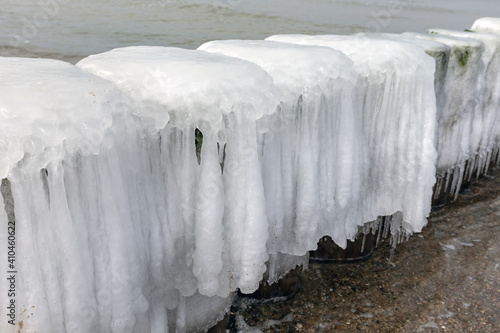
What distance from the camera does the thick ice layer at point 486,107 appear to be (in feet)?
17.1

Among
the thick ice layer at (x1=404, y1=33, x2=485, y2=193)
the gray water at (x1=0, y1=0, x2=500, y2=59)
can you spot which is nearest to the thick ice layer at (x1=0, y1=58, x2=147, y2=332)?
the thick ice layer at (x1=404, y1=33, x2=485, y2=193)

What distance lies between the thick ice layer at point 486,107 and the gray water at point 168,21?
2.98 meters

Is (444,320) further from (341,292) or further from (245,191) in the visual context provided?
(245,191)

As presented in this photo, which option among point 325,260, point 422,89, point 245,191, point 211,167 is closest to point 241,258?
point 245,191

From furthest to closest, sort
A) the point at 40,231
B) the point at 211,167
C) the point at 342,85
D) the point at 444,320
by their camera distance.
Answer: the point at 444,320 < the point at 342,85 < the point at 211,167 < the point at 40,231

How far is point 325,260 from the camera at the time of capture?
12.5 feet

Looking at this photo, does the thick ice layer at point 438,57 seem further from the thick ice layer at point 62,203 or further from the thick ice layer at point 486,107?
the thick ice layer at point 62,203

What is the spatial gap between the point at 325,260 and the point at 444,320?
107 centimetres

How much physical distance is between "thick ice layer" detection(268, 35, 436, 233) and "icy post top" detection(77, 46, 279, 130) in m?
1.26

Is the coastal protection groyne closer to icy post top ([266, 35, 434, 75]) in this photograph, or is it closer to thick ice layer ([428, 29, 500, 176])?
icy post top ([266, 35, 434, 75])

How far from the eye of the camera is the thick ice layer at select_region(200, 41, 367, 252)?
256 centimetres

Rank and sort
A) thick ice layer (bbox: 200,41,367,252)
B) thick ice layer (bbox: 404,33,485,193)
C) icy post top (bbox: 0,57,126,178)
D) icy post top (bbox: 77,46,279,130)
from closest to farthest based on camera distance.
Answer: icy post top (bbox: 0,57,126,178) < icy post top (bbox: 77,46,279,130) < thick ice layer (bbox: 200,41,367,252) < thick ice layer (bbox: 404,33,485,193)

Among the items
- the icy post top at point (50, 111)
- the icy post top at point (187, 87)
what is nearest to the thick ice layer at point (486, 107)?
the icy post top at point (187, 87)

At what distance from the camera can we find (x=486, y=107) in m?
5.50
